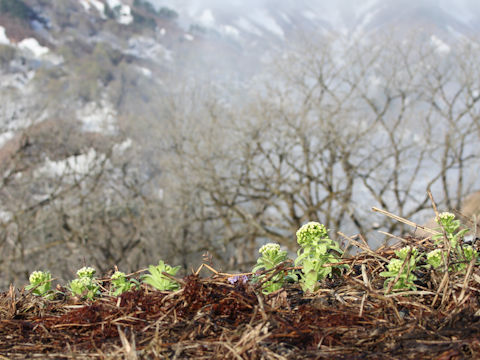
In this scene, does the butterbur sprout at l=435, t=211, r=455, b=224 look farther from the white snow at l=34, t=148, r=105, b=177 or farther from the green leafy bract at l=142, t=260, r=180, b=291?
the white snow at l=34, t=148, r=105, b=177

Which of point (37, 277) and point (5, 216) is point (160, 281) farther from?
point (5, 216)

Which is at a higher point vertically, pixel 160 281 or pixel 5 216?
pixel 5 216

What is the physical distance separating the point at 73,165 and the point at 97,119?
112 inches

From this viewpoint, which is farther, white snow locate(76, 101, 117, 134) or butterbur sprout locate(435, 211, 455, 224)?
Result: white snow locate(76, 101, 117, 134)

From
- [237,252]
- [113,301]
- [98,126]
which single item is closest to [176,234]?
[237,252]

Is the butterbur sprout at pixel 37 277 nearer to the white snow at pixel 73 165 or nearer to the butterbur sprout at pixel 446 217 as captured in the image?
the butterbur sprout at pixel 446 217

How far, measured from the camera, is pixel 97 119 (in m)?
20.8

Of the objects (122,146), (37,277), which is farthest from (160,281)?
(122,146)

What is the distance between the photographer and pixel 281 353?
1.06 metres

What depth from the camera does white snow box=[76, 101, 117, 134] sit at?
2031 centimetres

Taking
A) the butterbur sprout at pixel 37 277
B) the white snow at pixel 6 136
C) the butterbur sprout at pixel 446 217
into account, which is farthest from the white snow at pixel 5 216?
the butterbur sprout at pixel 446 217

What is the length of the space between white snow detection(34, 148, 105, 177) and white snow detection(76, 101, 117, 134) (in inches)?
62.9

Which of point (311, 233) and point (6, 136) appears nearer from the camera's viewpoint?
point (311, 233)

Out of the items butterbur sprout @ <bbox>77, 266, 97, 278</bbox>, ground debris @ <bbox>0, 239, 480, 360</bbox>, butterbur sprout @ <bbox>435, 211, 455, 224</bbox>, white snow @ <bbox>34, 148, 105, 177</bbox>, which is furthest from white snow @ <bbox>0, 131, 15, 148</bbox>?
butterbur sprout @ <bbox>435, 211, 455, 224</bbox>
